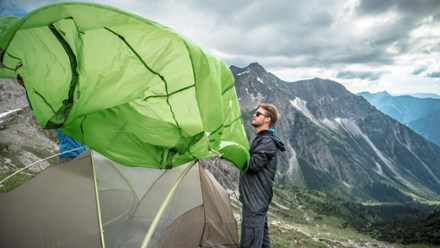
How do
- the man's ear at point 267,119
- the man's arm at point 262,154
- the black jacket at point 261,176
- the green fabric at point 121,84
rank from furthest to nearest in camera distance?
the man's ear at point 267,119
the black jacket at point 261,176
the man's arm at point 262,154
the green fabric at point 121,84

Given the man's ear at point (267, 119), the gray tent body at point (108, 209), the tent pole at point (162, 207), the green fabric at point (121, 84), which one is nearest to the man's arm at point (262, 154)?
the man's ear at point (267, 119)

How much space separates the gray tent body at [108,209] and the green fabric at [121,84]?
0.77 m

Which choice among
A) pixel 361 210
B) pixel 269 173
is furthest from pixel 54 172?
pixel 361 210

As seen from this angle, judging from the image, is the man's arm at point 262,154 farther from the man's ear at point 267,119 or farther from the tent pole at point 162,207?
the tent pole at point 162,207

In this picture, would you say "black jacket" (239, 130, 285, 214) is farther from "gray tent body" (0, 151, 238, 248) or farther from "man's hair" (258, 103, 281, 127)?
"gray tent body" (0, 151, 238, 248)

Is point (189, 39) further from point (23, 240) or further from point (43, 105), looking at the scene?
point (23, 240)

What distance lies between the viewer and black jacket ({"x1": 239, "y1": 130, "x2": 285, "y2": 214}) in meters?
6.32

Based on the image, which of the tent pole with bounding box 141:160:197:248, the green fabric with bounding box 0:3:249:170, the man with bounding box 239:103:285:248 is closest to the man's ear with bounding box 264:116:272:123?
the man with bounding box 239:103:285:248

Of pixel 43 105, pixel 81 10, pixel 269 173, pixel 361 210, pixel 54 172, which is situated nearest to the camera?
pixel 81 10

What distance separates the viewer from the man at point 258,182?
20.7 ft

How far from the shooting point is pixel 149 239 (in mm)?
5910

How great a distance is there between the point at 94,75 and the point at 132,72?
2.01 ft

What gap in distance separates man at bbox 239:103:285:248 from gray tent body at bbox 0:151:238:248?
1.18 meters

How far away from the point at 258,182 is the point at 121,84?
3.36 metres
